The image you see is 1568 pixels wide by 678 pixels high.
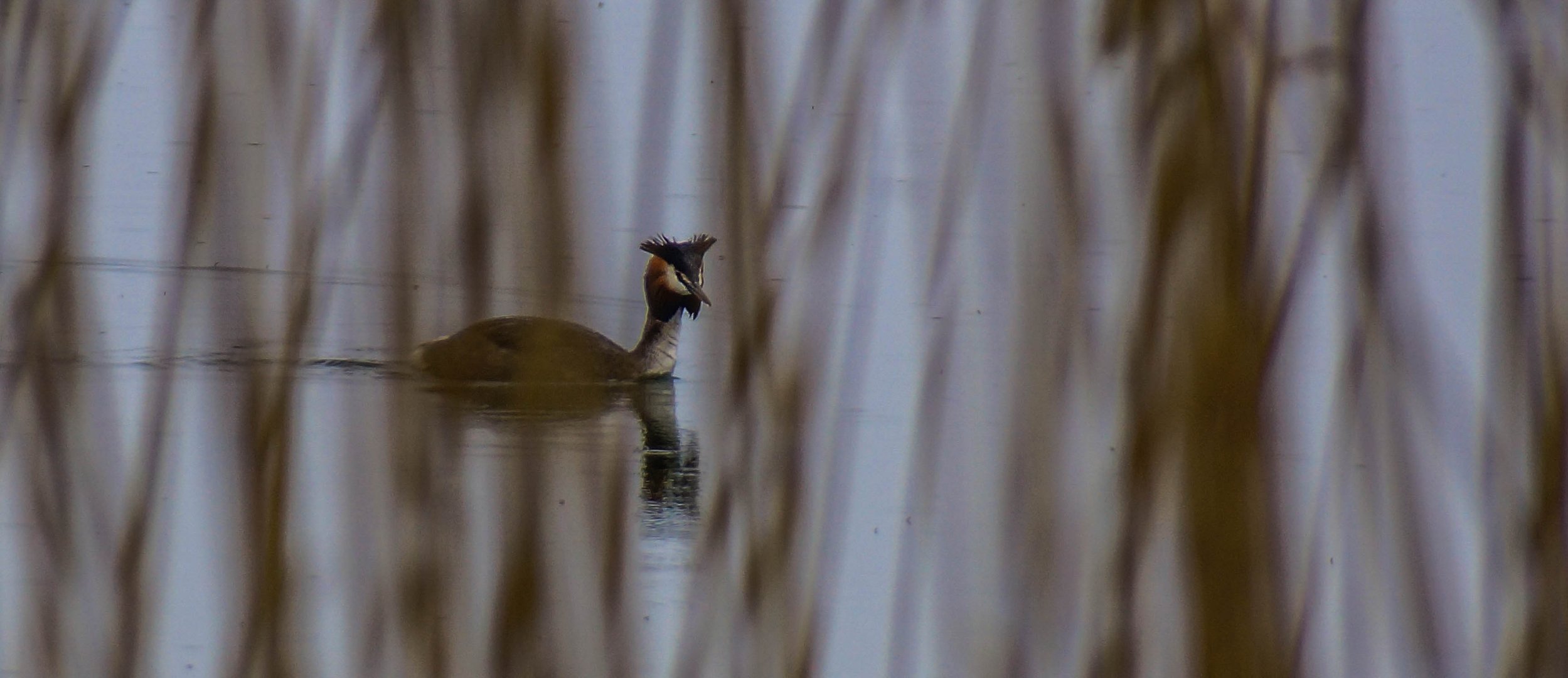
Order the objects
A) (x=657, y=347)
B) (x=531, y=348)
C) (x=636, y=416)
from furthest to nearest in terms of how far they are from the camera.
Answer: (x=657, y=347)
(x=636, y=416)
(x=531, y=348)

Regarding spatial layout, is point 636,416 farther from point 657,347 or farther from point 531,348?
point 531,348

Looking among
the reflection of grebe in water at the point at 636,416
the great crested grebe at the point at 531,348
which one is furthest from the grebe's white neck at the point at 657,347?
the great crested grebe at the point at 531,348

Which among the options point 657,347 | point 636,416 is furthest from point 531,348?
point 657,347

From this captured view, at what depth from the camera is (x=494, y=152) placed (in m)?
→ 0.79

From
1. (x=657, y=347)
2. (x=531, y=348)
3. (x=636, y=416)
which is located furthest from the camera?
(x=657, y=347)

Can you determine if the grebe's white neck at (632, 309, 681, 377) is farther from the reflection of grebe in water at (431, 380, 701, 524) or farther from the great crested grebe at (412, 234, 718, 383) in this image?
the great crested grebe at (412, 234, 718, 383)

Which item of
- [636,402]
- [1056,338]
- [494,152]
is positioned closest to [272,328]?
[494,152]

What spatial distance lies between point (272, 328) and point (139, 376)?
15cm

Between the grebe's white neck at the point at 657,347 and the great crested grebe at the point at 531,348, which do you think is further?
the grebe's white neck at the point at 657,347

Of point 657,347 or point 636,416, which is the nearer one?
point 636,416

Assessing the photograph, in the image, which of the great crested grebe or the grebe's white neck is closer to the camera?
the great crested grebe

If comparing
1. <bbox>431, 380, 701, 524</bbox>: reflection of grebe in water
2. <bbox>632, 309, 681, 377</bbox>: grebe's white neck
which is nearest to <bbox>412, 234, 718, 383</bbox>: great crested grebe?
<bbox>431, 380, 701, 524</bbox>: reflection of grebe in water

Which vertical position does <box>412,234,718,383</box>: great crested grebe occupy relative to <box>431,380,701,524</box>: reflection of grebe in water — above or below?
above

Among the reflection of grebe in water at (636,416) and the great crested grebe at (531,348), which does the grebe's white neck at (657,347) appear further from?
the great crested grebe at (531,348)
